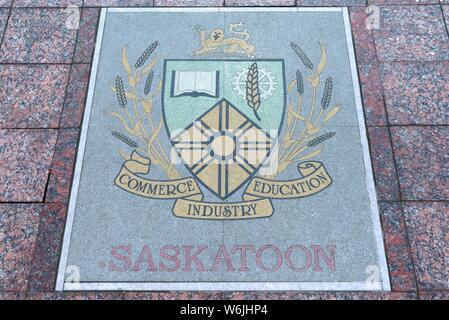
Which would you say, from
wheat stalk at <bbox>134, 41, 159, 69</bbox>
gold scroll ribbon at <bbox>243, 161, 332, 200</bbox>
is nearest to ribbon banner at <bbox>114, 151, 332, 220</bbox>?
gold scroll ribbon at <bbox>243, 161, 332, 200</bbox>

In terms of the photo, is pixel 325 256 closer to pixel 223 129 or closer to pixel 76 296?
pixel 223 129

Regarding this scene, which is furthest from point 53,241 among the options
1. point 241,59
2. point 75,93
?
point 241,59

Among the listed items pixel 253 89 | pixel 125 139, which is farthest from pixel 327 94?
pixel 125 139

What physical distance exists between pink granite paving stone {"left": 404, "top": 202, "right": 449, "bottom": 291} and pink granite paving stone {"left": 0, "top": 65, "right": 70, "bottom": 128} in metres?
3.57

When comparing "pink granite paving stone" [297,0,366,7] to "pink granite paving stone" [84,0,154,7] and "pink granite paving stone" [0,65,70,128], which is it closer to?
"pink granite paving stone" [84,0,154,7]

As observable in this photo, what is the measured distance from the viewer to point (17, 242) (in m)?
4.58

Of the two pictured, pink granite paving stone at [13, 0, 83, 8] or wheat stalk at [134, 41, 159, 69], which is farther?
pink granite paving stone at [13, 0, 83, 8]

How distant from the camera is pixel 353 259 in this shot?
4.43 m

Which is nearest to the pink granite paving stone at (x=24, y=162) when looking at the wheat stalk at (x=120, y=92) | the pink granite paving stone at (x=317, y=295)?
the wheat stalk at (x=120, y=92)

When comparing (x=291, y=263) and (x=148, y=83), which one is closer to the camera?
(x=291, y=263)

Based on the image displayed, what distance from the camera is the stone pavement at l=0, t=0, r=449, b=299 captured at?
4430 millimetres

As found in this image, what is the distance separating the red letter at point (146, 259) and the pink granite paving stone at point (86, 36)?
2.27 metres

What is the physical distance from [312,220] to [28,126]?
296 centimetres

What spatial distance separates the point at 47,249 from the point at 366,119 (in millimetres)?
3261
